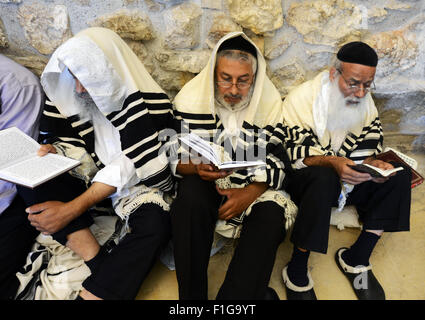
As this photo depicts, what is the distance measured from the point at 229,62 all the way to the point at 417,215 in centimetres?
194

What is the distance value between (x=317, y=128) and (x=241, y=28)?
0.92 metres

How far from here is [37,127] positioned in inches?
76.5

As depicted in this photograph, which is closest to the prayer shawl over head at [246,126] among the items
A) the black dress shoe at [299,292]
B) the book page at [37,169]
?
the black dress shoe at [299,292]

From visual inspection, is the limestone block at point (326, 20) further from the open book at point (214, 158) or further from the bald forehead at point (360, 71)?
the open book at point (214, 158)

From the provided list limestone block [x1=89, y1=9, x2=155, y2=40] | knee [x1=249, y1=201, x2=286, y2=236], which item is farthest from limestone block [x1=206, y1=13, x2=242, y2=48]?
knee [x1=249, y1=201, x2=286, y2=236]

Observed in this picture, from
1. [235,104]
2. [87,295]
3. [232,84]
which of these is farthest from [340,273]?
[87,295]

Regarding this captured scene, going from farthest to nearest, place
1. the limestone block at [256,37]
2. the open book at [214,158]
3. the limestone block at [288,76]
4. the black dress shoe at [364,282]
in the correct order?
the limestone block at [288,76], the limestone block at [256,37], the black dress shoe at [364,282], the open book at [214,158]

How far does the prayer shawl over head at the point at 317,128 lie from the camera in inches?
77.8

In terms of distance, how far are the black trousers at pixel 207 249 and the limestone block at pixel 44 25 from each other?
4.94ft

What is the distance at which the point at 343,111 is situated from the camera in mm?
1977

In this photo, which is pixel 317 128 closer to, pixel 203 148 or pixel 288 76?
pixel 288 76

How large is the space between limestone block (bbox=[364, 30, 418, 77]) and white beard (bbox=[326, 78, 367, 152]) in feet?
1.73

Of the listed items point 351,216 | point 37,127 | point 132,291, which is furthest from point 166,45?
point 351,216

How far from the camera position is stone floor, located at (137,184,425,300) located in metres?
1.78
